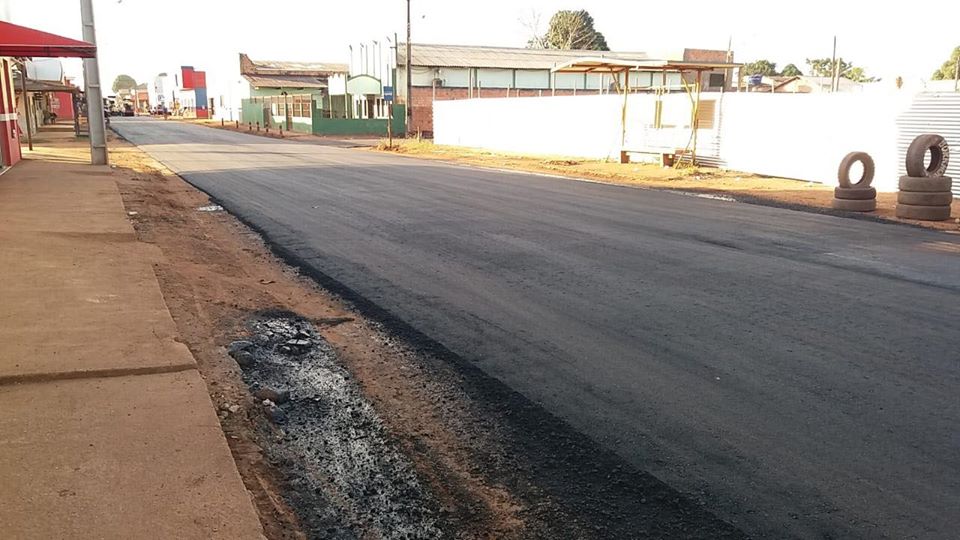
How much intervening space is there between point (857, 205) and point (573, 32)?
3935 inches

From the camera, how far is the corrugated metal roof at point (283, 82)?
7406 cm

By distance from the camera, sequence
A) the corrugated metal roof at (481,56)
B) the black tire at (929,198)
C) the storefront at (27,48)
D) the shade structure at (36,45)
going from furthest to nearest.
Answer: the corrugated metal roof at (481,56) < the black tire at (929,198) < the storefront at (27,48) < the shade structure at (36,45)

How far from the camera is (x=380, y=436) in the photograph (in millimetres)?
4469

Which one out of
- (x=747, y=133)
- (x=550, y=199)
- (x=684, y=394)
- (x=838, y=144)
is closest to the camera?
(x=684, y=394)

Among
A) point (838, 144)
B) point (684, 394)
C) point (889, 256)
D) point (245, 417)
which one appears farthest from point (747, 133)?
point (245, 417)

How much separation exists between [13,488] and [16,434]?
66 cm

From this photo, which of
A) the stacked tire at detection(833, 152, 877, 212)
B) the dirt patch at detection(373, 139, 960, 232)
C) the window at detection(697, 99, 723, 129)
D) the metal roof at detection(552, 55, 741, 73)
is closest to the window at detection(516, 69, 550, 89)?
the dirt patch at detection(373, 139, 960, 232)

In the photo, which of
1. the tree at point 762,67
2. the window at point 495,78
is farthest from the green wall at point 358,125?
the tree at point 762,67

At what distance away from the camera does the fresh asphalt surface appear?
3.92 m

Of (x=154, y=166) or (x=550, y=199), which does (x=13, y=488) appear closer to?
(x=550, y=199)

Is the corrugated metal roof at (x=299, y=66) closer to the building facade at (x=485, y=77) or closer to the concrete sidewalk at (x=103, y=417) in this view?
the building facade at (x=485, y=77)

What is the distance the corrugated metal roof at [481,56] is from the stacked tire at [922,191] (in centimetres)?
4430

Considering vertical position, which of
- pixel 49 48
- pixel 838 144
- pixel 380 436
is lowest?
pixel 380 436

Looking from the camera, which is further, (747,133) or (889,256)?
(747,133)
